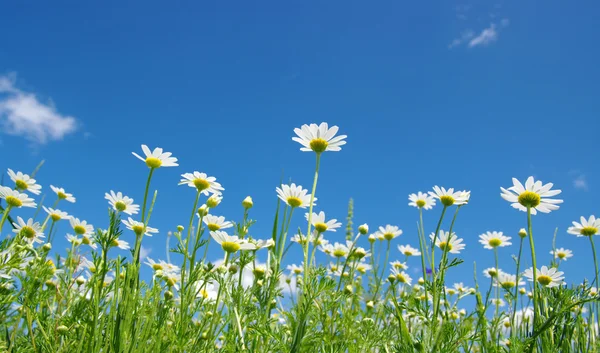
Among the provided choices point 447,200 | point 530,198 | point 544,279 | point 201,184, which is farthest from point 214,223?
point 544,279

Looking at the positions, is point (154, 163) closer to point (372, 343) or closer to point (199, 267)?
point (199, 267)

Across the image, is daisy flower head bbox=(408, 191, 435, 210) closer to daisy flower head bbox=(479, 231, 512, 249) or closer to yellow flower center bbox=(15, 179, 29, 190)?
daisy flower head bbox=(479, 231, 512, 249)

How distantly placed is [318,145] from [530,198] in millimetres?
1146

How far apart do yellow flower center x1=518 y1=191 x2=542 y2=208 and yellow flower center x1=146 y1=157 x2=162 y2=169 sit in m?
1.92

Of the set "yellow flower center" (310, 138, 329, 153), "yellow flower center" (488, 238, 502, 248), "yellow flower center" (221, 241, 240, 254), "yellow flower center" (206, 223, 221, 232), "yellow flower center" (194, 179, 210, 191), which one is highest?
"yellow flower center" (488, 238, 502, 248)

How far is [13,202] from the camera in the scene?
9.79ft

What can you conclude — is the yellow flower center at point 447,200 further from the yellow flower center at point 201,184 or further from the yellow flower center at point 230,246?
the yellow flower center at point 201,184

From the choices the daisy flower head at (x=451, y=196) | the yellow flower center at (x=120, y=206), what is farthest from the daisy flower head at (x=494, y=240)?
the yellow flower center at (x=120, y=206)

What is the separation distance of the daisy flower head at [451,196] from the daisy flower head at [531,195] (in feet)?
0.62

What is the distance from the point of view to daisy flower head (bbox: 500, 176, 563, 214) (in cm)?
245

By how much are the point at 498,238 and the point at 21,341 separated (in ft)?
11.4

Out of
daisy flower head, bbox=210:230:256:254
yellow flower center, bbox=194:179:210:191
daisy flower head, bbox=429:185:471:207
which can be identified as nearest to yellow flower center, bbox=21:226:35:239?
yellow flower center, bbox=194:179:210:191

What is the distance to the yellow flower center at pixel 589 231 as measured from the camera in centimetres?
312

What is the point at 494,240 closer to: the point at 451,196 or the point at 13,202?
the point at 451,196
